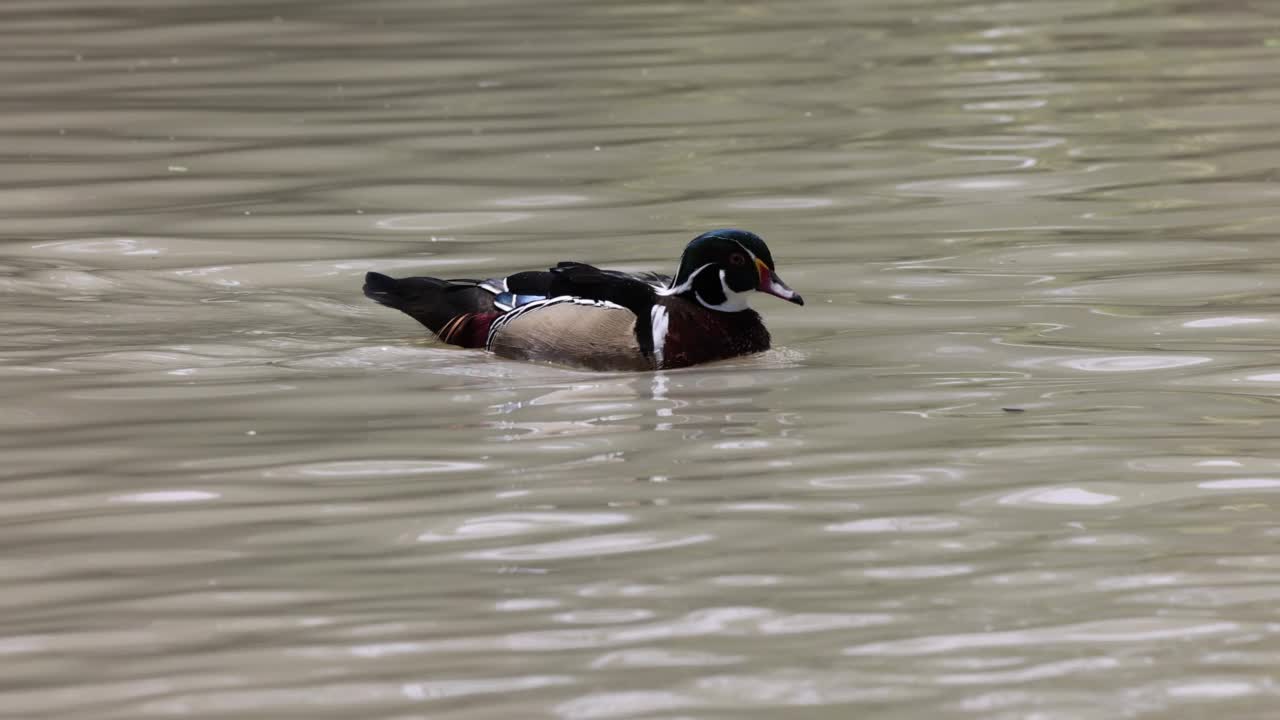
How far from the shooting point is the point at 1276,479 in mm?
6707

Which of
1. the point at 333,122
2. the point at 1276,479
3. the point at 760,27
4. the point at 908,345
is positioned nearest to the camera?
the point at 1276,479

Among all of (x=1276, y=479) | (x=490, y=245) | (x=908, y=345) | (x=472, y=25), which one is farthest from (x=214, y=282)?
(x=472, y=25)

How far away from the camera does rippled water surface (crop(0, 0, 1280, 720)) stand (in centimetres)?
532

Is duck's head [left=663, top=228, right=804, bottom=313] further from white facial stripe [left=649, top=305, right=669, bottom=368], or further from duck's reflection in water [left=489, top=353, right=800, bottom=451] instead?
duck's reflection in water [left=489, top=353, right=800, bottom=451]

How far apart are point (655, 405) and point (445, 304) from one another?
4.70 ft

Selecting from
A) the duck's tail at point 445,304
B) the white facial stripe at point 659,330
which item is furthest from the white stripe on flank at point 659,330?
the duck's tail at point 445,304

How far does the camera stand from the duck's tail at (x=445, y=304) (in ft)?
29.2

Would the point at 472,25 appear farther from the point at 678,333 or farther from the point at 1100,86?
the point at 678,333

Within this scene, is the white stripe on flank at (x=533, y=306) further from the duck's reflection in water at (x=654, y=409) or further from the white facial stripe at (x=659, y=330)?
the duck's reflection in water at (x=654, y=409)

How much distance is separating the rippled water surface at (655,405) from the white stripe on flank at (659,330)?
125 millimetres

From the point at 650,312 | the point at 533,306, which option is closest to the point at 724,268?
the point at 650,312

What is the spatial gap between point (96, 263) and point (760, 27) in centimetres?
864

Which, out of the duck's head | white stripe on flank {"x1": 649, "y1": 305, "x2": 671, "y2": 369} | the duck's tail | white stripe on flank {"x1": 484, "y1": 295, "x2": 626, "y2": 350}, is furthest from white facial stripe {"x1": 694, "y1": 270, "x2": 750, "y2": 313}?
the duck's tail

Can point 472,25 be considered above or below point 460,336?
above
